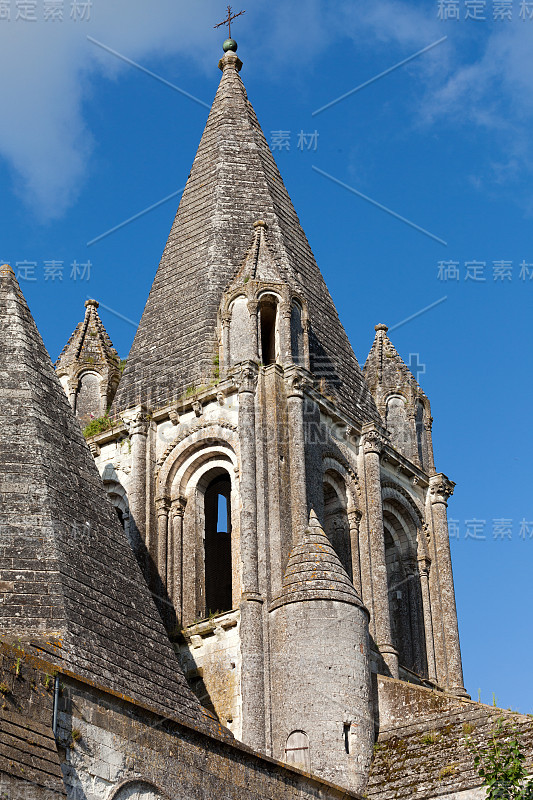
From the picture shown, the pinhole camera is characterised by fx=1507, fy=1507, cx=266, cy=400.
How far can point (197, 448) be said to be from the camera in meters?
29.6

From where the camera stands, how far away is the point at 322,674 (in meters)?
24.0

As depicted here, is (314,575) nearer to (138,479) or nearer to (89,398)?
(138,479)

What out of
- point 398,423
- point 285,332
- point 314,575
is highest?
point 398,423

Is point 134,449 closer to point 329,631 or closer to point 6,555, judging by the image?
point 329,631

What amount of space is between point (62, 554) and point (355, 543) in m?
10.6

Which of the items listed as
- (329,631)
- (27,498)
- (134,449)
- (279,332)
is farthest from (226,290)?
(27,498)

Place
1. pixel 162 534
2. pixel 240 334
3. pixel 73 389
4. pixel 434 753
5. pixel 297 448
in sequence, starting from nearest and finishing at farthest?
pixel 434 753 < pixel 297 448 < pixel 162 534 < pixel 240 334 < pixel 73 389

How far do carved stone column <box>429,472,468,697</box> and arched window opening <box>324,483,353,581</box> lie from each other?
106 inches

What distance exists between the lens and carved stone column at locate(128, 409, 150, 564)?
29.0 metres

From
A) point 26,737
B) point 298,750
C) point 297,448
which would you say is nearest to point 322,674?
point 298,750

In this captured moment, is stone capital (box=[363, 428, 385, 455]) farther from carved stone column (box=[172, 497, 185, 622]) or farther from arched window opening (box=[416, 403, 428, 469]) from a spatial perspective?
carved stone column (box=[172, 497, 185, 622])

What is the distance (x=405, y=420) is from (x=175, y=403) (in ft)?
21.2

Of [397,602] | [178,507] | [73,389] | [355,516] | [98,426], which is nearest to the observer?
[178,507]

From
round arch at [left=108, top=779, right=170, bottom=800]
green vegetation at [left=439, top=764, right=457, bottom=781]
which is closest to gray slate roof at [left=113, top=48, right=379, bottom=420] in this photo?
green vegetation at [left=439, top=764, right=457, bottom=781]
